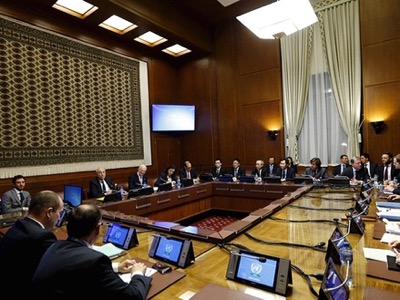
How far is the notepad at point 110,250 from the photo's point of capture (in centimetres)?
154

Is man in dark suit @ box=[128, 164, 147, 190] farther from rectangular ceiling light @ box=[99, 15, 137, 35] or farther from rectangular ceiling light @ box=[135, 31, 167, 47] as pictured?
rectangular ceiling light @ box=[135, 31, 167, 47]

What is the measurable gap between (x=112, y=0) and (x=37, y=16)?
1.41 m

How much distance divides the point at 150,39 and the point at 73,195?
4.44 m

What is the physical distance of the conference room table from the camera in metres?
1.09

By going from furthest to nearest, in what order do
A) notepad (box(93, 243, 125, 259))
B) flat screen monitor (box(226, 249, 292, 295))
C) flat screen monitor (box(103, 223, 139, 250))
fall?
flat screen monitor (box(103, 223, 139, 250)) < notepad (box(93, 243, 125, 259)) < flat screen monitor (box(226, 249, 292, 295))

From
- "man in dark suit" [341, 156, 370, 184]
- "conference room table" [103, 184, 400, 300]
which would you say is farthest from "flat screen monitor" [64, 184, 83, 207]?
"man in dark suit" [341, 156, 370, 184]

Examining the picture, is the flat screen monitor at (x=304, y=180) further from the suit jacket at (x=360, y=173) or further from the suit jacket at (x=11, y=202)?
the suit jacket at (x=11, y=202)

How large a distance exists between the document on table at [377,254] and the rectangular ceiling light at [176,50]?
623cm

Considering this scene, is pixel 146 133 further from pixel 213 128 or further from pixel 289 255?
pixel 289 255

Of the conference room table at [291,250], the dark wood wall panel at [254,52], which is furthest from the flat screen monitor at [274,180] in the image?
the dark wood wall panel at [254,52]

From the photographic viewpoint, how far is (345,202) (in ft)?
8.94

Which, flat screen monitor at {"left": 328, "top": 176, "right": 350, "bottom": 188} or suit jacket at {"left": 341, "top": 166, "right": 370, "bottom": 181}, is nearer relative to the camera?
flat screen monitor at {"left": 328, "top": 176, "right": 350, "bottom": 188}

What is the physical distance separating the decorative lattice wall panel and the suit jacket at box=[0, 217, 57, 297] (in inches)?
141

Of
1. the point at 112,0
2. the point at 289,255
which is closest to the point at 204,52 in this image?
the point at 112,0
